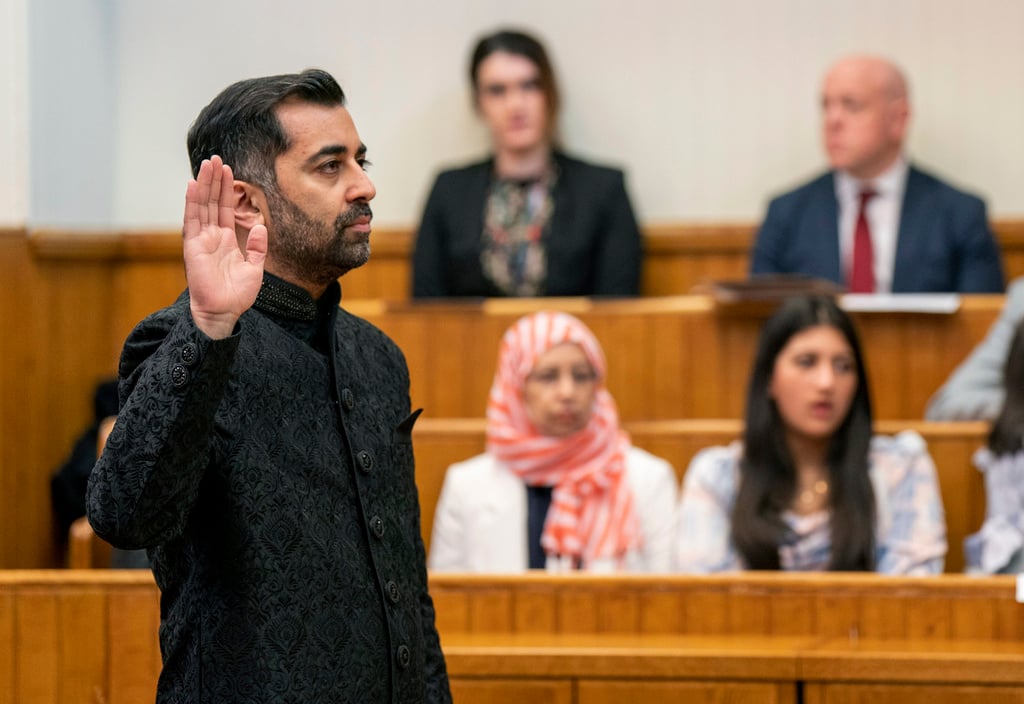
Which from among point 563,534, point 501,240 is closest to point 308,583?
point 563,534

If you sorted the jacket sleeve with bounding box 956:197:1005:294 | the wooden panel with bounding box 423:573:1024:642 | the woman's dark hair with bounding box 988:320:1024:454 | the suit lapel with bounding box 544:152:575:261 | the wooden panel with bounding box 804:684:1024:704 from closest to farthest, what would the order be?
the wooden panel with bounding box 804:684:1024:704 < the wooden panel with bounding box 423:573:1024:642 < the woman's dark hair with bounding box 988:320:1024:454 < the jacket sleeve with bounding box 956:197:1005:294 < the suit lapel with bounding box 544:152:575:261

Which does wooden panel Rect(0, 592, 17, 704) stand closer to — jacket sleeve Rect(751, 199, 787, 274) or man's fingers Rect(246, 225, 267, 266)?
man's fingers Rect(246, 225, 267, 266)

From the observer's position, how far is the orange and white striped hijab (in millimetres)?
2391

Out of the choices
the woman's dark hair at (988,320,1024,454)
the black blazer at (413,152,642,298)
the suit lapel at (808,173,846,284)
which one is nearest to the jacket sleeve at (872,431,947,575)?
the woman's dark hair at (988,320,1024,454)

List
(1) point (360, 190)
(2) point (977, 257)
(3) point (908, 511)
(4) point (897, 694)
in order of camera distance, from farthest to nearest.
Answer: (2) point (977, 257)
(3) point (908, 511)
(4) point (897, 694)
(1) point (360, 190)

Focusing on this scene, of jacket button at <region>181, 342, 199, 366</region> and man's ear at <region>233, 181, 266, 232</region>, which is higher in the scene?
man's ear at <region>233, 181, 266, 232</region>

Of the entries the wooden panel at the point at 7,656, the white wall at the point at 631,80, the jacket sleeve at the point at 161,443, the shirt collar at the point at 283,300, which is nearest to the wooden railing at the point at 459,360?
the white wall at the point at 631,80

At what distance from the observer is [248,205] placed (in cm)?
117

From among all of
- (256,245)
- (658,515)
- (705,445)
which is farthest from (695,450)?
(256,245)

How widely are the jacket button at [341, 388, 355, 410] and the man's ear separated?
14 centimetres

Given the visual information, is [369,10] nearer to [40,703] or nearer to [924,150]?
[924,150]

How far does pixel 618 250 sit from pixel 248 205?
2.20 meters

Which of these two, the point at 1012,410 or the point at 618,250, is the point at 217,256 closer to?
the point at 1012,410

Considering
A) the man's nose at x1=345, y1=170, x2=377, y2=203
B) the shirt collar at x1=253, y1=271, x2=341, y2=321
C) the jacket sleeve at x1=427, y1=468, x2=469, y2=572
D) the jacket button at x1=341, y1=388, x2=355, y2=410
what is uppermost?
the man's nose at x1=345, y1=170, x2=377, y2=203
